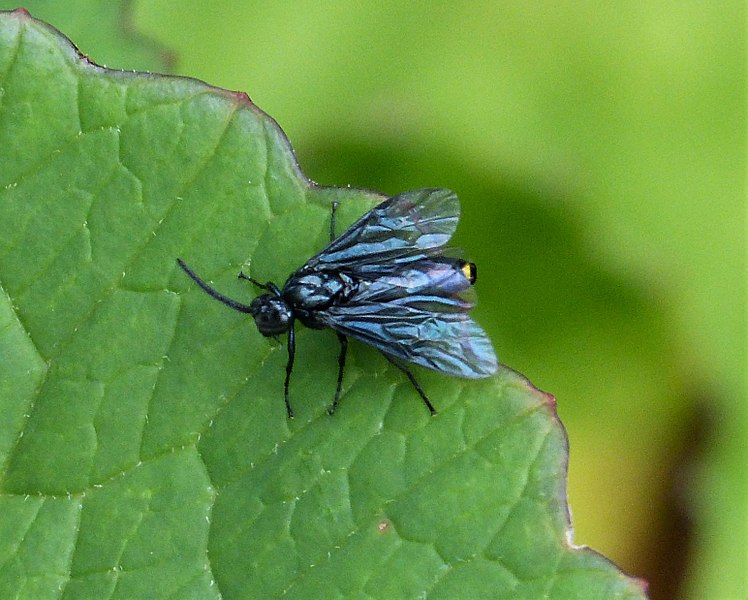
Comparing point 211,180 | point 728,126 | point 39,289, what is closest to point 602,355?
point 728,126

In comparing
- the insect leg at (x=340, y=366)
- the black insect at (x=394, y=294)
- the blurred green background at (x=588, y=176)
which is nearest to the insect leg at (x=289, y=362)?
the black insect at (x=394, y=294)

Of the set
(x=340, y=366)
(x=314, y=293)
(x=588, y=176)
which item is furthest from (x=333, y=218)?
(x=588, y=176)

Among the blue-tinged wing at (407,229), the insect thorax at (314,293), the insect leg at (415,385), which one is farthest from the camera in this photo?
the blue-tinged wing at (407,229)

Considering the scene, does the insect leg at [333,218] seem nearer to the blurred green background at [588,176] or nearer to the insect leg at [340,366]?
the insect leg at [340,366]

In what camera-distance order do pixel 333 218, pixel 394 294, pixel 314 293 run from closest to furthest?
pixel 333 218 → pixel 314 293 → pixel 394 294

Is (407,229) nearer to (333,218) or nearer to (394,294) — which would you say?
(394,294)

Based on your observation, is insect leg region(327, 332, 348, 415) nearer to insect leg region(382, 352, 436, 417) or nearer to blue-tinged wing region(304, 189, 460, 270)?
insect leg region(382, 352, 436, 417)

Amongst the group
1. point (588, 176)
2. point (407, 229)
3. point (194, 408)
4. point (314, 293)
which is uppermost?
point (588, 176)
